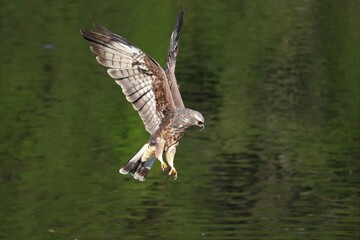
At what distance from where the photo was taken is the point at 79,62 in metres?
23.2

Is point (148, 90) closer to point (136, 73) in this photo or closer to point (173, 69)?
point (136, 73)

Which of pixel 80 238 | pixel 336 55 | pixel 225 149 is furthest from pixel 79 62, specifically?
pixel 80 238

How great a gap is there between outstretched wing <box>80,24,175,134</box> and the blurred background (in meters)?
3.37

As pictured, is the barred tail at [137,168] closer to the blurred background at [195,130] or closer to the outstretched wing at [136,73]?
the outstretched wing at [136,73]

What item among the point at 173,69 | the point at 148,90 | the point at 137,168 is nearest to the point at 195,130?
the point at 173,69

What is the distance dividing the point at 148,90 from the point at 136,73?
161mm

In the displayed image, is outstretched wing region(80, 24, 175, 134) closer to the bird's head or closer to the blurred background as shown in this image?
the bird's head

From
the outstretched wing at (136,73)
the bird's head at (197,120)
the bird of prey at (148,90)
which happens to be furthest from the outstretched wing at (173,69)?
the bird's head at (197,120)

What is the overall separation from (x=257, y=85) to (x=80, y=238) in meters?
9.08

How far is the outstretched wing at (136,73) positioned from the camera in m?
10.2

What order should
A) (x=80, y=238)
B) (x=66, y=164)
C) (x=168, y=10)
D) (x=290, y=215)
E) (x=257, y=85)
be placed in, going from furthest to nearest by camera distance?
(x=168, y=10) → (x=257, y=85) → (x=66, y=164) → (x=290, y=215) → (x=80, y=238)

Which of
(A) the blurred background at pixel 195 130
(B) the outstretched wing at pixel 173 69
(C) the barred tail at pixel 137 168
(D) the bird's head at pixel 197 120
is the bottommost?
(A) the blurred background at pixel 195 130

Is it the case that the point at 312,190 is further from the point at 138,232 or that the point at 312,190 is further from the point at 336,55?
the point at 336,55

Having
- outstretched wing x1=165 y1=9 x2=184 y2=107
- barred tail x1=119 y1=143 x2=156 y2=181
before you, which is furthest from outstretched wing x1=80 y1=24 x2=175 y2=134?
barred tail x1=119 y1=143 x2=156 y2=181
